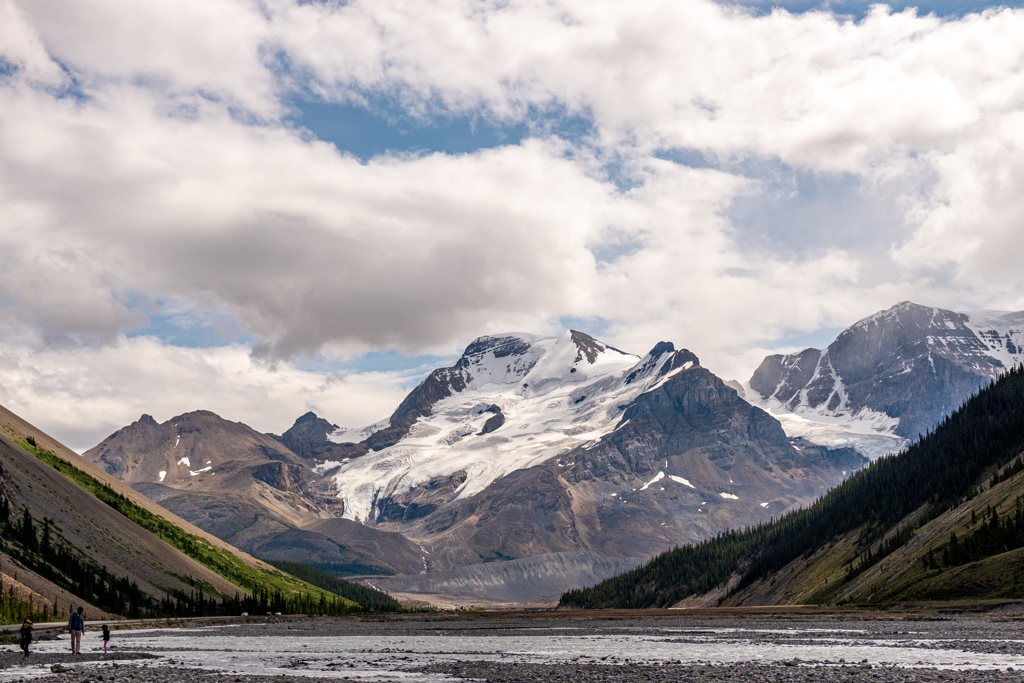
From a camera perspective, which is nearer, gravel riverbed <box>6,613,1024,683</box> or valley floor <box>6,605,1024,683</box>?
gravel riverbed <box>6,613,1024,683</box>

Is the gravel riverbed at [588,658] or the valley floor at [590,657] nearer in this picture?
the gravel riverbed at [588,658]

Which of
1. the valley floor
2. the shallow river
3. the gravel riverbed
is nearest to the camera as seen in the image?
the gravel riverbed

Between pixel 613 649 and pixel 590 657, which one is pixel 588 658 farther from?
pixel 613 649

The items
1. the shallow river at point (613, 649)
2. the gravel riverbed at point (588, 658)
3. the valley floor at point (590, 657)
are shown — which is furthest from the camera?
the shallow river at point (613, 649)

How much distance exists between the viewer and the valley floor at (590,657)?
50.2m

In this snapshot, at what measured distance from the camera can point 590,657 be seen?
71.8 m

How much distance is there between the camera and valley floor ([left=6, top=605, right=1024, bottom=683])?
50.2 m

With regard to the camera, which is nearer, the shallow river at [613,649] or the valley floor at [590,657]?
the valley floor at [590,657]

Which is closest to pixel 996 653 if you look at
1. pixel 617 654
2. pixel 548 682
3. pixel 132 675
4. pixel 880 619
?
pixel 617 654

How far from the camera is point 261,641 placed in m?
109

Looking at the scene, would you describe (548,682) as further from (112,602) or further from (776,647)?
(112,602)

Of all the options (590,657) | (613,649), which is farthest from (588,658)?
(613,649)

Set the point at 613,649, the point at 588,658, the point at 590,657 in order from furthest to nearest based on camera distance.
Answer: the point at 613,649, the point at 590,657, the point at 588,658

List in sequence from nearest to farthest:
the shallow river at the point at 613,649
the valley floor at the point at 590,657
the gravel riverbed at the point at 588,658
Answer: the gravel riverbed at the point at 588,658 < the valley floor at the point at 590,657 < the shallow river at the point at 613,649
